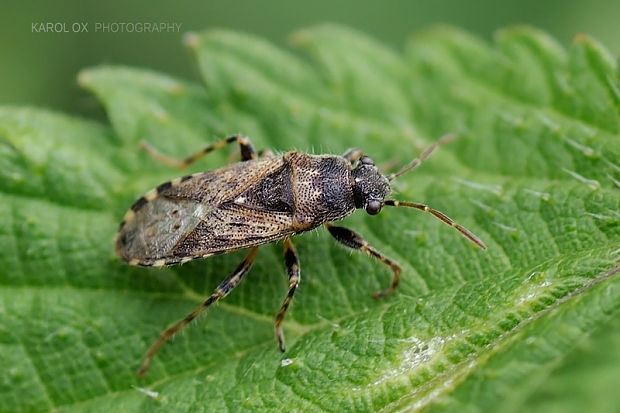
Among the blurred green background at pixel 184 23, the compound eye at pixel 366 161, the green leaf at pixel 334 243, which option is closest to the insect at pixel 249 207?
the compound eye at pixel 366 161

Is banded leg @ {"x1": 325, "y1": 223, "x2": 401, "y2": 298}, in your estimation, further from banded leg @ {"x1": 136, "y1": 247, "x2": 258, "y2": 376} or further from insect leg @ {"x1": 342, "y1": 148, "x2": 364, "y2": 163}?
banded leg @ {"x1": 136, "y1": 247, "x2": 258, "y2": 376}

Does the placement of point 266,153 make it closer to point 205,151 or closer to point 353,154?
point 205,151

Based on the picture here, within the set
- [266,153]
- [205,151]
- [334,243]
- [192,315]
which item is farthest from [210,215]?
[334,243]

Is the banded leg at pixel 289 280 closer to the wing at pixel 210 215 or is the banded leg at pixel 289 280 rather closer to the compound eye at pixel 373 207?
the wing at pixel 210 215

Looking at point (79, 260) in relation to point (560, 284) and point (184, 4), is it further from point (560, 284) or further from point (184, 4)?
point (184, 4)

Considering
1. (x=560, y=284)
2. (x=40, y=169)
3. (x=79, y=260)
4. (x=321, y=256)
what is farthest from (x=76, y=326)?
(x=560, y=284)
